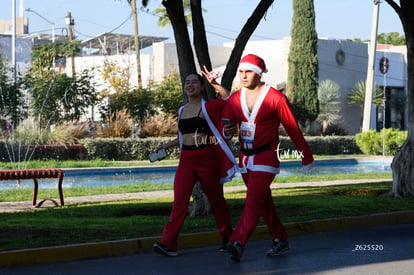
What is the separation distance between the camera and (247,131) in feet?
27.7

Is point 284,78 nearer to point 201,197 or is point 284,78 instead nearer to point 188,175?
point 201,197

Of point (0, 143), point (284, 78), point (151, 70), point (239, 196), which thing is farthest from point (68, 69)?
point (239, 196)

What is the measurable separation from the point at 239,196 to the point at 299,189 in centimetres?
222

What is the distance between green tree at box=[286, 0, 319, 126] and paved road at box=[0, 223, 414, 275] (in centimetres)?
3306

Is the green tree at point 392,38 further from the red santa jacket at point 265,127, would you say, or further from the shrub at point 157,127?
the red santa jacket at point 265,127

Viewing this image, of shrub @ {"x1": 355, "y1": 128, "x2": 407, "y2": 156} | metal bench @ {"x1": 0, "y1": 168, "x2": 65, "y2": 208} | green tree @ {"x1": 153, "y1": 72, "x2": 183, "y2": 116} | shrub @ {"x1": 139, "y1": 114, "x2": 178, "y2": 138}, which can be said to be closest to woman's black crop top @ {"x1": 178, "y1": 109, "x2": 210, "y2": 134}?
metal bench @ {"x1": 0, "y1": 168, "x2": 65, "y2": 208}

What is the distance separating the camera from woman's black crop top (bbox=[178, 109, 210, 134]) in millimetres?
8820

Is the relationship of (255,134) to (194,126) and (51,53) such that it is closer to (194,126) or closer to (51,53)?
(194,126)

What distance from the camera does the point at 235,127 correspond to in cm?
847

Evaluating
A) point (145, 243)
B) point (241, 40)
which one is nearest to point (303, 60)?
point (241, 40)

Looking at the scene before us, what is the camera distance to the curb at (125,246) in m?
8.47

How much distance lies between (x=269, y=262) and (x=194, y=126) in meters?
1.53

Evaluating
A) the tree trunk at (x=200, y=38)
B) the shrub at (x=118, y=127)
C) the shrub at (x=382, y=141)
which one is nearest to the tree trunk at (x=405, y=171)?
the tree trunk at (x=200, y=38)

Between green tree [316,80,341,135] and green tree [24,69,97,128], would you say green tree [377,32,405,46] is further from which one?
green tree [24,69,97,128]
